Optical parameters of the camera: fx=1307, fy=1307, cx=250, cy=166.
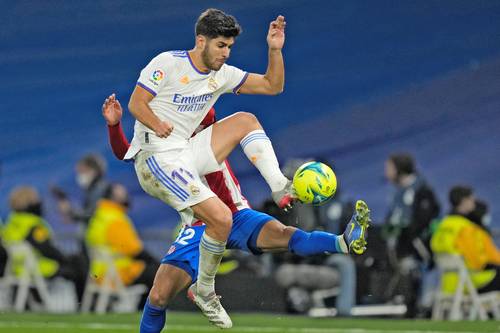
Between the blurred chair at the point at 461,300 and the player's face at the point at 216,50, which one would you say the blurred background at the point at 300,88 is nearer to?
the blurred chair at the point at 461,300

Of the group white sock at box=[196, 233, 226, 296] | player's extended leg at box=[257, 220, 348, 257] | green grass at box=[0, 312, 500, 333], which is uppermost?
player's extended leg at box=[257, 220, 348, 257]

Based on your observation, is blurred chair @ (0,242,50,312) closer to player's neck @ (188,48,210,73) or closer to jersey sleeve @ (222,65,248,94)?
jersey sleeve @ (222,65,248,94)

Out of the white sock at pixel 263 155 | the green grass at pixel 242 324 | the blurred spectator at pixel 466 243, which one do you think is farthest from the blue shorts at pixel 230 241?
the blurred spectator at pixel 466 243

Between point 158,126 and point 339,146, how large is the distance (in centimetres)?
831

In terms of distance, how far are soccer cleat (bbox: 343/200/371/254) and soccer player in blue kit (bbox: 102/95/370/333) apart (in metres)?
0.30

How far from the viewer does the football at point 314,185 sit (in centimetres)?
863

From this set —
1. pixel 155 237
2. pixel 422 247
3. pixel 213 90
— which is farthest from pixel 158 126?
pixel 155 237

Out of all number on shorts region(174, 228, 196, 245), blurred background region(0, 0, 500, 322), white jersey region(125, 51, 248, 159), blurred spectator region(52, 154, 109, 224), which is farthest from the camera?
blurred background region(0, 0, 500, 322)

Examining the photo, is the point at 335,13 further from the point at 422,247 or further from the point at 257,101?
the point at 422,247

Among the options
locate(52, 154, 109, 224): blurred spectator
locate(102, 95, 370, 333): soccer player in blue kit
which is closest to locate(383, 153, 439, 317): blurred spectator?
locate(52, 154, 109, 224): blurred spectator

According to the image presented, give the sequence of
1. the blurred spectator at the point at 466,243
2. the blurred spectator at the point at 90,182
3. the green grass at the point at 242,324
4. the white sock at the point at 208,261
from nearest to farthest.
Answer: the white sock at the point at 208,261, the green grass at the point at 242,324, the blurred spectator at the point at 466,243, the blurred spectator at the point at 90,182

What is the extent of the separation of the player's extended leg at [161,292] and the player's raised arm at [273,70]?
138 cm

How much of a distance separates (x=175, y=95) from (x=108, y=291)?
7279mm

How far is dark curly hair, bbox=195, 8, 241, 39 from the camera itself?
8742 mm
